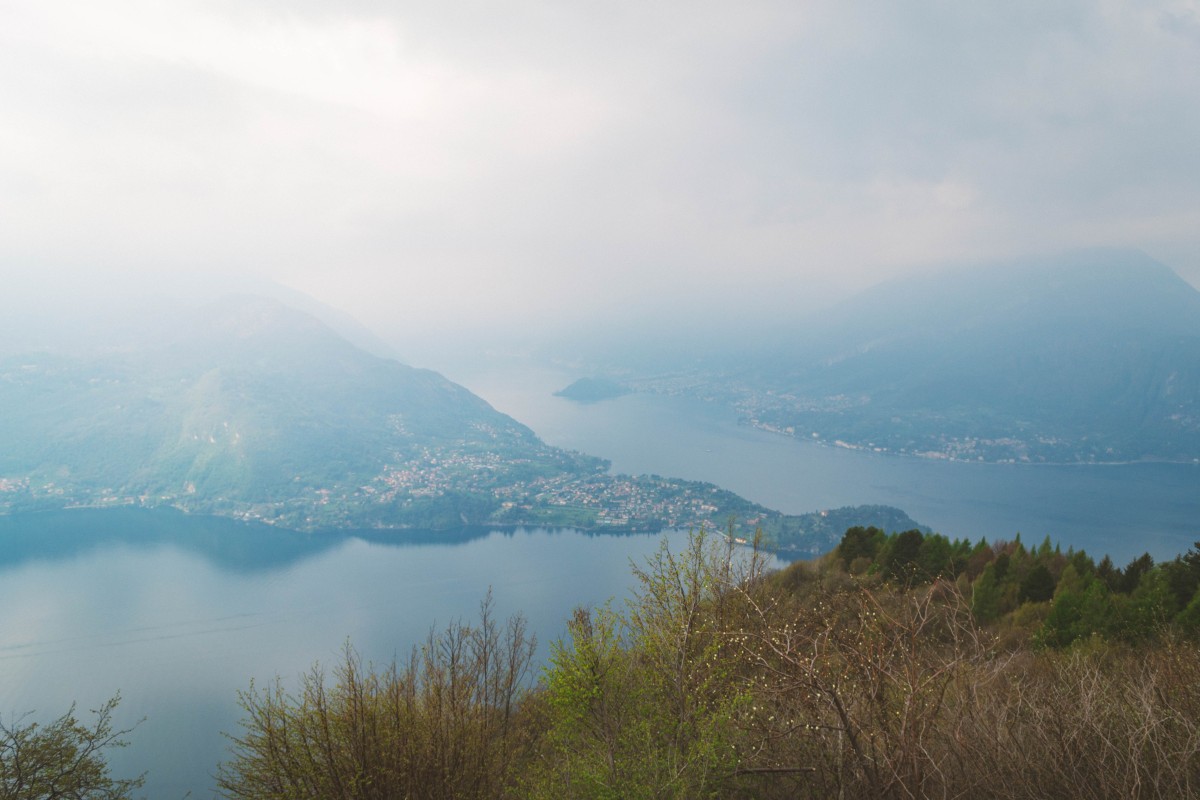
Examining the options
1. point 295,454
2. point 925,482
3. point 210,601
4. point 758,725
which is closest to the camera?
point 758,725

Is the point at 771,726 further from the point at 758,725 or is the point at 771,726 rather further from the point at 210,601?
the point at 210,601

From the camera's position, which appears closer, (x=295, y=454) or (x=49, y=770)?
(x=49, y=770)

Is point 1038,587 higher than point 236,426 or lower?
lower

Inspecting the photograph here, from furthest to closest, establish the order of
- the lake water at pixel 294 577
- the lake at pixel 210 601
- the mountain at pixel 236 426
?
1. the mountain at pixel 236 426
2. the lake water at pixel 294 577
3. the lake at pixel 210 601

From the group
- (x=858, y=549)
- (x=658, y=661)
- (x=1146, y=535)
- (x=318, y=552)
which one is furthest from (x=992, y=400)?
(x=658, y=661)

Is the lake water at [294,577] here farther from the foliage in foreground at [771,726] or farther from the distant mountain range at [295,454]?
the foliage in foreground at [771,726]

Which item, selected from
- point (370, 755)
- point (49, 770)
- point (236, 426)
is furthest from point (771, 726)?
point (236, 426)

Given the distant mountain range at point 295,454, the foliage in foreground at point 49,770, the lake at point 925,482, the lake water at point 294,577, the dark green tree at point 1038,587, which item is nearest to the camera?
the foliage in foreground at point 49,770

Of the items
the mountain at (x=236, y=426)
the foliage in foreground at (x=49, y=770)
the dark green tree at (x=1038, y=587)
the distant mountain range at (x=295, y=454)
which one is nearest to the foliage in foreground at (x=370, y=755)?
the foliage in foreground at (x=49, y=770)

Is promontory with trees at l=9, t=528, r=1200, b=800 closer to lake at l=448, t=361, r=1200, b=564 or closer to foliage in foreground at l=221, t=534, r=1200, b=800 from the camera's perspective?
foliage in foreground at l=221, t=534, r=1200, b=800
